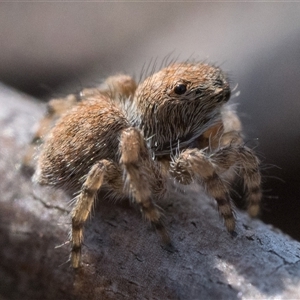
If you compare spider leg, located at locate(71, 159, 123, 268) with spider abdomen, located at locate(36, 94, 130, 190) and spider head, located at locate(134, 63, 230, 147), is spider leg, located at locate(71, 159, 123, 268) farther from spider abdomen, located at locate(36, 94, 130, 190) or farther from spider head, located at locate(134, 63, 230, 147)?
spider head, located at locate(134, 63, 230, 147)

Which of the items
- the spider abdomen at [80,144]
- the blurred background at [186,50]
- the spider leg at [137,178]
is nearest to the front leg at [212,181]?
the spider leg at [137,178]

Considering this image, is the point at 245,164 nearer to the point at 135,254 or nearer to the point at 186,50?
the point at 135,254

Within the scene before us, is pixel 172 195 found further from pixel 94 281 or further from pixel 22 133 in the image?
pixel 22 133

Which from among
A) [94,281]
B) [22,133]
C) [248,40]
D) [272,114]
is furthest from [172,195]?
[248,40]

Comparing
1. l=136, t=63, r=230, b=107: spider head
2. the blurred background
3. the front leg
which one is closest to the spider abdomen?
l=136, t=63, r=230, b=107: spider head

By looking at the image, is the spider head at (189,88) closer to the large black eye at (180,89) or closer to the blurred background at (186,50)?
the large black eye at (180,89)

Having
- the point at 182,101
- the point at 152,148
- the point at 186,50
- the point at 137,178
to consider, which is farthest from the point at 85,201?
the point at 186,50
